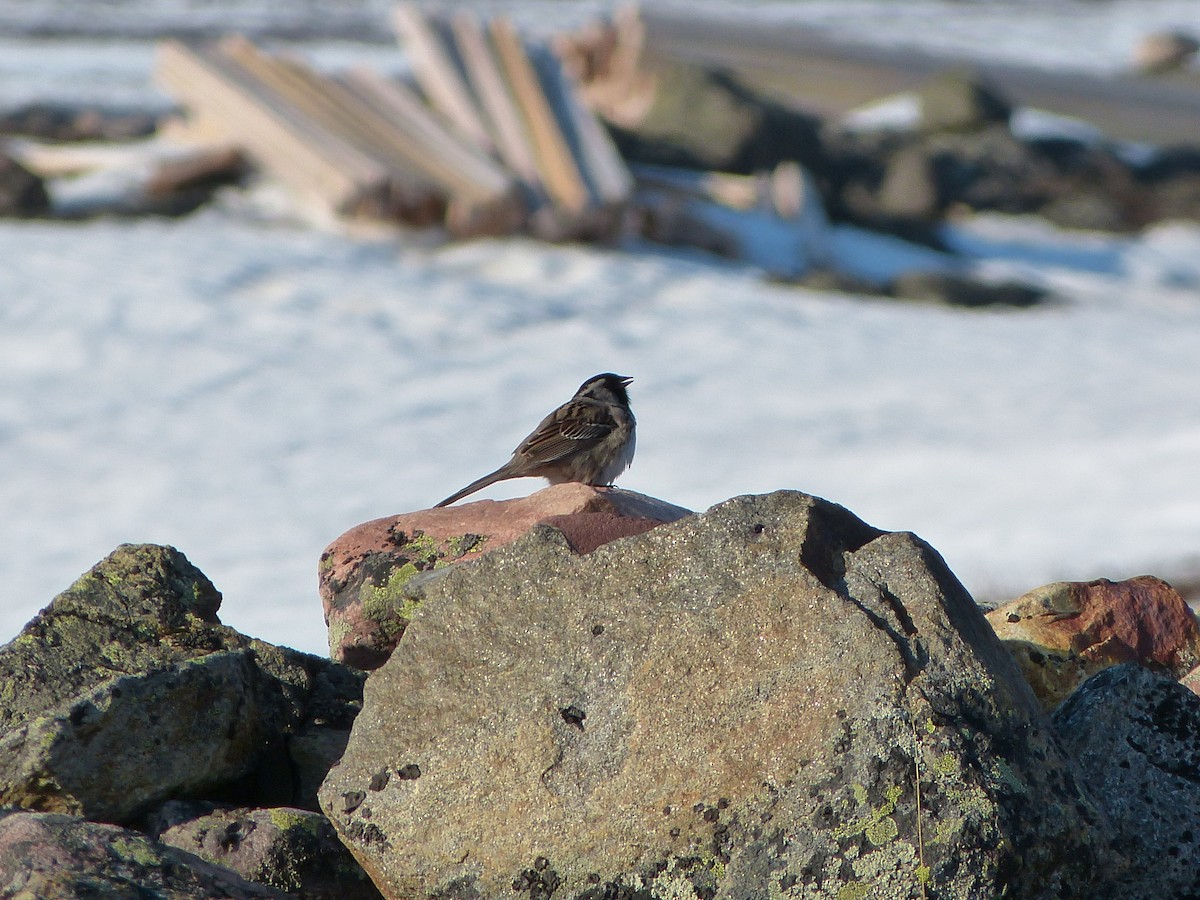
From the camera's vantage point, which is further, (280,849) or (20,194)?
(20,194)

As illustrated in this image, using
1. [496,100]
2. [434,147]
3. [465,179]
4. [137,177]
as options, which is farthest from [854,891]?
[137,177]

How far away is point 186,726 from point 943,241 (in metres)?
17.9

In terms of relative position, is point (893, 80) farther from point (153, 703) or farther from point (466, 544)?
point (153, 703)

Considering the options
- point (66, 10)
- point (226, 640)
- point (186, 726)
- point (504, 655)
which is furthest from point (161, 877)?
point (66, 10)

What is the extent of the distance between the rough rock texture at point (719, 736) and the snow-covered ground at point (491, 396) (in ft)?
14.2

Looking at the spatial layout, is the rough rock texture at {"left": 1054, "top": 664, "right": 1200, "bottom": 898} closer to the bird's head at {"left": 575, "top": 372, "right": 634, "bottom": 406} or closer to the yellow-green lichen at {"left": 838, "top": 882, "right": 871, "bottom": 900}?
the yellow-green lichen at {"left": 838, "top": 882, "right": 871, "bottom": 900}

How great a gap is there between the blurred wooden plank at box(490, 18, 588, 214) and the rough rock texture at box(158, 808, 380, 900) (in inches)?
510

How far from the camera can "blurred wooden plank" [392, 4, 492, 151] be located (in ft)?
55.6

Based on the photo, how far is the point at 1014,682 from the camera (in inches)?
130

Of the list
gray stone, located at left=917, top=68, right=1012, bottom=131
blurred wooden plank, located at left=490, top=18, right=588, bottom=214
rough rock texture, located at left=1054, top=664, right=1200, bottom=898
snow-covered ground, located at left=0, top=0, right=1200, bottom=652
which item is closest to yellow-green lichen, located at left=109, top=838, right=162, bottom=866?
rough rock texture, located at left=1054, top=664, right=1200, bottom=898

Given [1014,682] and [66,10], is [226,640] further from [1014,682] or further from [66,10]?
[66,10]

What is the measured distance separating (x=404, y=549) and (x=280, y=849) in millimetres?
1408

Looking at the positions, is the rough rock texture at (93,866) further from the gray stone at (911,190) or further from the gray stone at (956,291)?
the gray stone at (911,190)

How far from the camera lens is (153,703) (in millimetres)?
3592
